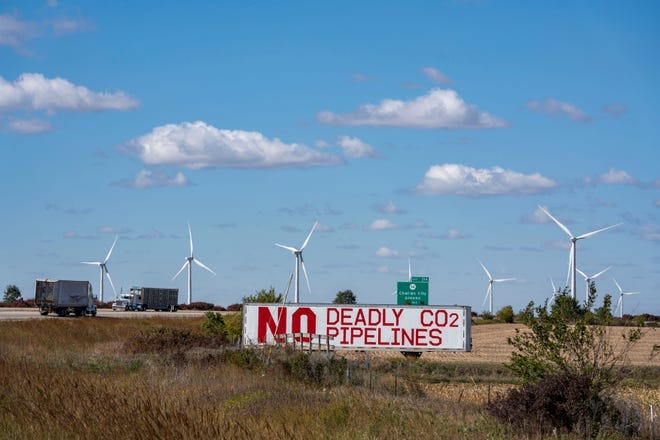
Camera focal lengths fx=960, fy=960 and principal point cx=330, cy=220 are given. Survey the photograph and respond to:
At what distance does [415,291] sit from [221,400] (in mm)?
42626

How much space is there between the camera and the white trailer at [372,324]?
2110 inches

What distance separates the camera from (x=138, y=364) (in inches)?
1244

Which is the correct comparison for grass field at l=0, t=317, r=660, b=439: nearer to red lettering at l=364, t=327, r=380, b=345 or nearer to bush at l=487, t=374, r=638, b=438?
bush at l=487, t=374, r=638, b=438

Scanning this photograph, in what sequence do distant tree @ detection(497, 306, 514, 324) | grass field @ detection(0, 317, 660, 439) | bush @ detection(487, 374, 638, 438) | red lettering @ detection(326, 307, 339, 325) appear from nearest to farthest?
grass field @ detection(0, 317, 660, 439)
bush @ detection(487, 374, 638, 438)
red lettering @ detection(326, 307, 339, 325)
distant tree @ detection(497, 306, 514, 324)

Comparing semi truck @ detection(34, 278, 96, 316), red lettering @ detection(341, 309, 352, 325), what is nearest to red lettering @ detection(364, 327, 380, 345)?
red lettering @ detection(341, 309, 352, 325)

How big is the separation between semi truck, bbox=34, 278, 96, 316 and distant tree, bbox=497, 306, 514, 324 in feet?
147

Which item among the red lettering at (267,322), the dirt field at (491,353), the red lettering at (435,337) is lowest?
the dirt field at (491,353)

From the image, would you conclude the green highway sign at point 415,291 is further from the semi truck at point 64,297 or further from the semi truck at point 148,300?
the semi truck at point 148,300

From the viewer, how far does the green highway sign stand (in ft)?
200

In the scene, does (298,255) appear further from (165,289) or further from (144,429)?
(144,429)

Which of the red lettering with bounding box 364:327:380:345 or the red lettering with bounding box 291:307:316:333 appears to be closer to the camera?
the red lettering with bounding box 364:327:380:345

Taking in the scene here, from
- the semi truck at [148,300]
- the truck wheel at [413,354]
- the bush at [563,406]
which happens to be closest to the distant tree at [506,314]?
the semi truck at [148,300]

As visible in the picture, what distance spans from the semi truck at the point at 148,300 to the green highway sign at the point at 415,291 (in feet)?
194

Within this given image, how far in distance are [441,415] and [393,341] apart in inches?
1462
